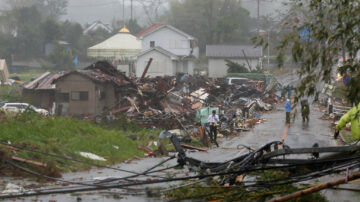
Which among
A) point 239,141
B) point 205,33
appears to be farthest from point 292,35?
point 205,33

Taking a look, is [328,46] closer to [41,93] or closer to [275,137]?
[275,137]

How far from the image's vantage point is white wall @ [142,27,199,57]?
73062 mm

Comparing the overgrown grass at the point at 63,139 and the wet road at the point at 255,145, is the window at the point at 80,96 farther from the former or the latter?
the overgrown grass at the point at 63,139

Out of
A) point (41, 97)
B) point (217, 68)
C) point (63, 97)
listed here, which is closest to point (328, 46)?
point (63, 97)

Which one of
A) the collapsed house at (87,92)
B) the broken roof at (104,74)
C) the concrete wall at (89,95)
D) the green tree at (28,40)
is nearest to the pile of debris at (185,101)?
the broken roof at (104,74)

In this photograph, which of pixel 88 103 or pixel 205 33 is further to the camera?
pixel 205 33

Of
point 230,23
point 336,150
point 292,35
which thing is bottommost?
point 336,150

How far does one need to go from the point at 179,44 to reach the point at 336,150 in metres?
64.1

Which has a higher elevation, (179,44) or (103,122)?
(179,44)

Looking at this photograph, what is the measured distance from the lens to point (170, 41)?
73.5 m

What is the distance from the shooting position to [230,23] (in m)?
82.2

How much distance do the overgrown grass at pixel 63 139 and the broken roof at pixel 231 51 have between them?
44.9m

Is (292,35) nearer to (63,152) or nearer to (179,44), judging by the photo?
(63,152)

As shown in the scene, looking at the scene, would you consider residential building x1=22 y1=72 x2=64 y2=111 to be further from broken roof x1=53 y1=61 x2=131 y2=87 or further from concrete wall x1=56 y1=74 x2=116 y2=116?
broken roof x1=53 y1=61 x2=131 y2=87
